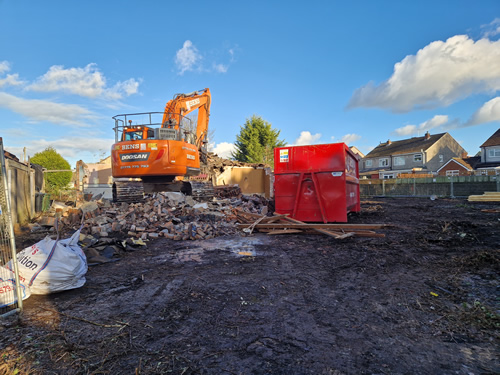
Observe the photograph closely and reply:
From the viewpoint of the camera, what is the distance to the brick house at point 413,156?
146 ft

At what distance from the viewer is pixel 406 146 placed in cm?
4900

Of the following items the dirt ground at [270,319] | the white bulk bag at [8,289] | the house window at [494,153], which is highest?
the house window at [494,153]

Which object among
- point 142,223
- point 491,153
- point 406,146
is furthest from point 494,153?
point 142,223

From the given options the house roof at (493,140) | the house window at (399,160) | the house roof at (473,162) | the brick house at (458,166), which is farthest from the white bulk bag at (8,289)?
the house window at (399,160)

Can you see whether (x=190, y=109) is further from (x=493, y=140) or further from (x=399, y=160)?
(x=399, y=160)

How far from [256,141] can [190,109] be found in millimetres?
26880

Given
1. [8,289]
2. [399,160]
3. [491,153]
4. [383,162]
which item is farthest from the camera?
[383,162]

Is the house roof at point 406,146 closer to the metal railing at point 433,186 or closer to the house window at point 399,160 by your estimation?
the house window at point 399,160

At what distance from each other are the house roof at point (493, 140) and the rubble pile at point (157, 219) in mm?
40687

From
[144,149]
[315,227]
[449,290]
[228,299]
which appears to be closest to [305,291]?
[228,299]

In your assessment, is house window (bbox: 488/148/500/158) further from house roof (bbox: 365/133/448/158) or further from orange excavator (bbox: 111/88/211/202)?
orange excavator (bbox: 111/88/211/202)

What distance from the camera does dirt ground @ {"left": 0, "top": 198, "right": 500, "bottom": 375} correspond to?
2.18 m

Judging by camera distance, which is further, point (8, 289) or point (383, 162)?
point (383, 162)

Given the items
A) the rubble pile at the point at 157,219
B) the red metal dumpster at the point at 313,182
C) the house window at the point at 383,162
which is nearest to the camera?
the rubble pile at the point at 157,219
